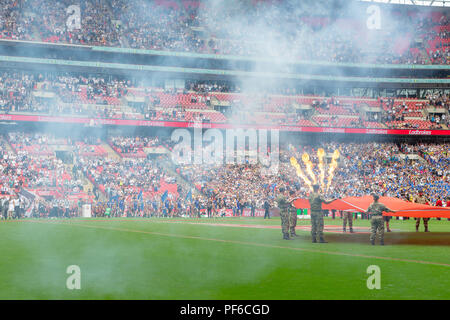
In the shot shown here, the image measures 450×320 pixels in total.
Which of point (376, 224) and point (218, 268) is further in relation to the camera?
point (376, 224)

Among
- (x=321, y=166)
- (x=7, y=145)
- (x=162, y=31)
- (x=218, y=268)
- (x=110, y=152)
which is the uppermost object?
(x=162, y=31)

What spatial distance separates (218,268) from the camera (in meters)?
10.3

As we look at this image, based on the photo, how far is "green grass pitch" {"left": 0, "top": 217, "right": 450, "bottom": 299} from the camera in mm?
7844

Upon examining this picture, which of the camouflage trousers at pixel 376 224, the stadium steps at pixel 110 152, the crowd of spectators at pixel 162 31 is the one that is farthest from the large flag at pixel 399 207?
the stadium steps at pixel 110 152

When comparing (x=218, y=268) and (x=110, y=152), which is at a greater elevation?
(x=110, y=152)

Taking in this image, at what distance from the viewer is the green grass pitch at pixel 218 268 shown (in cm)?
784

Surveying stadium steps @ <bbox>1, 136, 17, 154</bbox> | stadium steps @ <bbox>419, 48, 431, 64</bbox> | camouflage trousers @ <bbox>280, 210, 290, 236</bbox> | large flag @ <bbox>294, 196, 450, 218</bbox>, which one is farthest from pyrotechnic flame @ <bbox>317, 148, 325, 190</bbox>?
camouflage trousers @ <bbox>280, 210, 290, 236</bbox>

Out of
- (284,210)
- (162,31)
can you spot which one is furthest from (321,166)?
(284,210)

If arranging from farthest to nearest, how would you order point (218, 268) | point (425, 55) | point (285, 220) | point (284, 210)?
point (425, 55) < point (285, 220) < point (284, 210) < point (218, 268)

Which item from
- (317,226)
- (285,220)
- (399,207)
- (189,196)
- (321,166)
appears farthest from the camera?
(321,166)

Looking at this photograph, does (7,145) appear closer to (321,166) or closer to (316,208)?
(321,166)

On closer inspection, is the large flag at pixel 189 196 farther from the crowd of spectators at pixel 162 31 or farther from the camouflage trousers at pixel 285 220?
the camouflage trousers at pixel 285 220

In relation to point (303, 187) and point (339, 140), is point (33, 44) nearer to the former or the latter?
point (303, 187)
